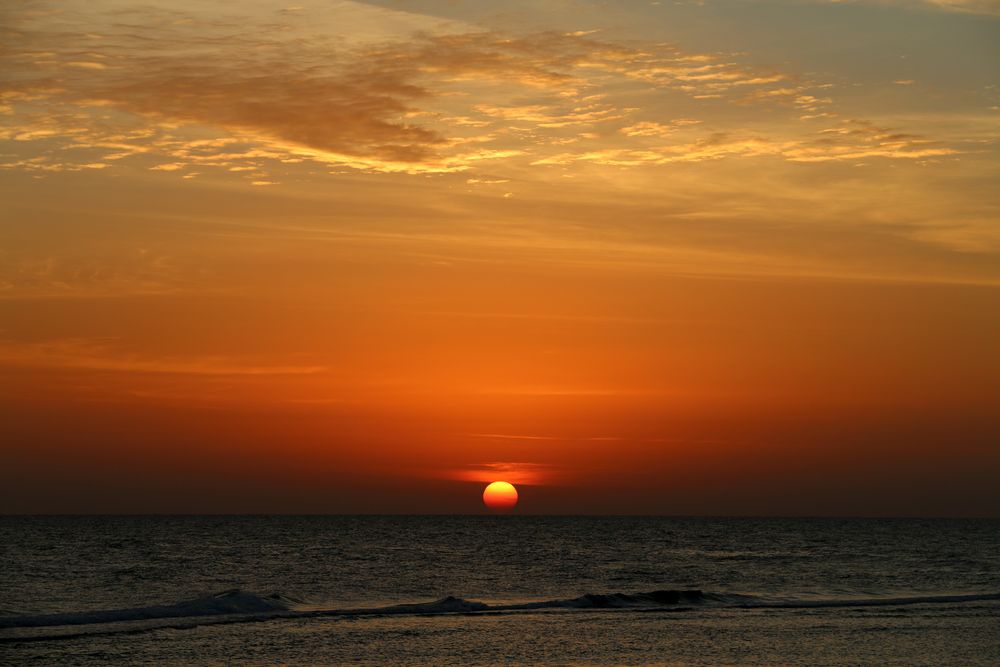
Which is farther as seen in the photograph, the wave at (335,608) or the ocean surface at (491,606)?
the wave at (335,608)

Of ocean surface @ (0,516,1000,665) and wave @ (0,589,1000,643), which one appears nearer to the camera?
ocean surface @ (0,516,1000,665)

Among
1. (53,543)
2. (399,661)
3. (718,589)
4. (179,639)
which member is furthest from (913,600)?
(53,543)

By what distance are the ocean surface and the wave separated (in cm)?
17

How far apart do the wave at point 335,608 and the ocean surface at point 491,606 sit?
0.57ft

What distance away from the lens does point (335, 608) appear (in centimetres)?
5362

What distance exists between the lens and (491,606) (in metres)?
53.8

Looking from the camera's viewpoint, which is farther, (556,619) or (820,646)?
(556,619)

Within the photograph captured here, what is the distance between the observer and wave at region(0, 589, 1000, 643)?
45100mm

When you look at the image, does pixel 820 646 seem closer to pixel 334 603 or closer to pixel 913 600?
pixel 913 600

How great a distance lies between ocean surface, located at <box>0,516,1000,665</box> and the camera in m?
36.0

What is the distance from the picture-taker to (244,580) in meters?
75.2

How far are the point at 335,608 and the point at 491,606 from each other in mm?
7840

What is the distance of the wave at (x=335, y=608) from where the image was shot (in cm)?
4510

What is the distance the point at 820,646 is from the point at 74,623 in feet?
101
